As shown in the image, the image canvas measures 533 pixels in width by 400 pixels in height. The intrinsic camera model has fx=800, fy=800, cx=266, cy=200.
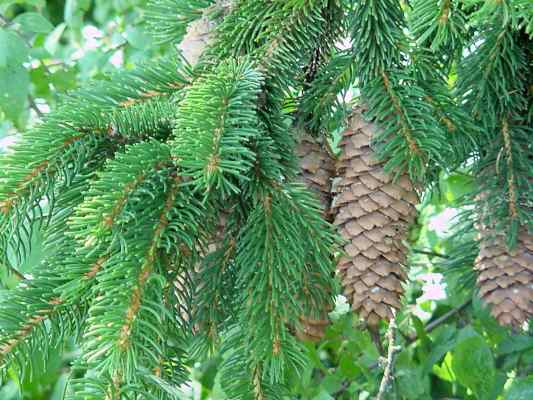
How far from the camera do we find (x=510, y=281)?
31.9 inches

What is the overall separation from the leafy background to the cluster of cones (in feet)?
0.41

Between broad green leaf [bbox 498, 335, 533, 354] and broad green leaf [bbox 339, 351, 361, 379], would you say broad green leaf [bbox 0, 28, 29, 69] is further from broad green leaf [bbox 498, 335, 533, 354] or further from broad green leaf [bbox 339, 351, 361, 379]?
broad green leaf [bbox 498, 335, 533, 354]

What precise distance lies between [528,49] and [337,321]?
1.78ft

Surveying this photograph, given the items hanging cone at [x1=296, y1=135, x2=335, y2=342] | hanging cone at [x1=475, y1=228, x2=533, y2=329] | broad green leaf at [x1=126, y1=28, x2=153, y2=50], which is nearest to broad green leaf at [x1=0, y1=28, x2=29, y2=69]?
broad green leaf at [x1=126, y1=28, x2=153, y2=50]

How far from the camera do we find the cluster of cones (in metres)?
0.69

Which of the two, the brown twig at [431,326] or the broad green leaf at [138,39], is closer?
the brown twig at [431,326]

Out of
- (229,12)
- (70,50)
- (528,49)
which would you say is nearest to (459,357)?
(528,49)

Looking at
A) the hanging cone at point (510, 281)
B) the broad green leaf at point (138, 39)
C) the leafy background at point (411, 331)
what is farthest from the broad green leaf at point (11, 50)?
the hanging cone at point (510, 281)

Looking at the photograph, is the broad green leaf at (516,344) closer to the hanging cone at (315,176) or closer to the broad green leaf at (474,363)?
the broad green leaf at (474,363)

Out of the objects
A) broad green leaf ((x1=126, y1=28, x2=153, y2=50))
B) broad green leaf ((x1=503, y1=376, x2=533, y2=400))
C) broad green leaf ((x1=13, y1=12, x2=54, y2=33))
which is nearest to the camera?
broad green leaf ((x1=503, y1=376, x2=533, y2=400))

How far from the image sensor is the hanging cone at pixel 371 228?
2.26 ft

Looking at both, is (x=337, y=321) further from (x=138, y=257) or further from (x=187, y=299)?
(x=138, y=257)

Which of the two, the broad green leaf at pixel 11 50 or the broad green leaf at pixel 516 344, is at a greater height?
the broad green leaf at pixel 11 50

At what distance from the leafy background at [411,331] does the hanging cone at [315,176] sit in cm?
10
